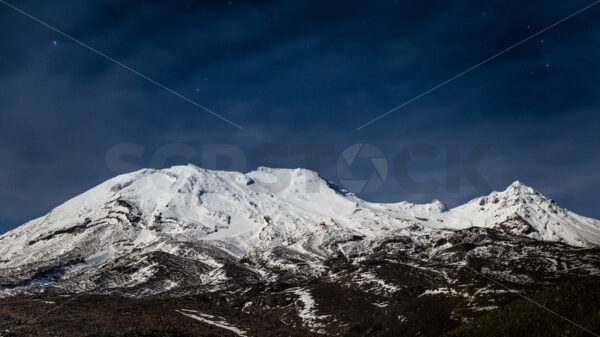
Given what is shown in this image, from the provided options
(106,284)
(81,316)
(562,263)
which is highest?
(562,263)

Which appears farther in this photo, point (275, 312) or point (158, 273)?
point (158, 273)

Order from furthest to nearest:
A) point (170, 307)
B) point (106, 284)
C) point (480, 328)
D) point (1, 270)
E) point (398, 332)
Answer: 1. point (1, 270)
2. point (106, 284)
3. point (170, 307)
4. point (398, 332)
5. point (480, 328)

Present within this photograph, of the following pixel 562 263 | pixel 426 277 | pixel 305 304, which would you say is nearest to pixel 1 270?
pixel 305 304

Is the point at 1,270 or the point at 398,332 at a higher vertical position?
the point at 1,270

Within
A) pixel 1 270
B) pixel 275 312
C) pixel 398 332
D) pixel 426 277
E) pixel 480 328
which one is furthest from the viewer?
pixel 1 270

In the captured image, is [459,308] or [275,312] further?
[275,312]

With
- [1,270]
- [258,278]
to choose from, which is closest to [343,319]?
[258,278]

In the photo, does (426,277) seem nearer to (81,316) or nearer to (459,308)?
(459,308)

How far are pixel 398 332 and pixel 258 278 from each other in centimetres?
11151

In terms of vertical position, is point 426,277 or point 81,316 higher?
point 426,277

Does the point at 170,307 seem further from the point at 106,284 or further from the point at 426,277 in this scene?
the point at 426,277

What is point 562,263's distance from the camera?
509 feet

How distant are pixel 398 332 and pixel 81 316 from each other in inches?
2205

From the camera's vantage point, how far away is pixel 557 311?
36.8 meters
